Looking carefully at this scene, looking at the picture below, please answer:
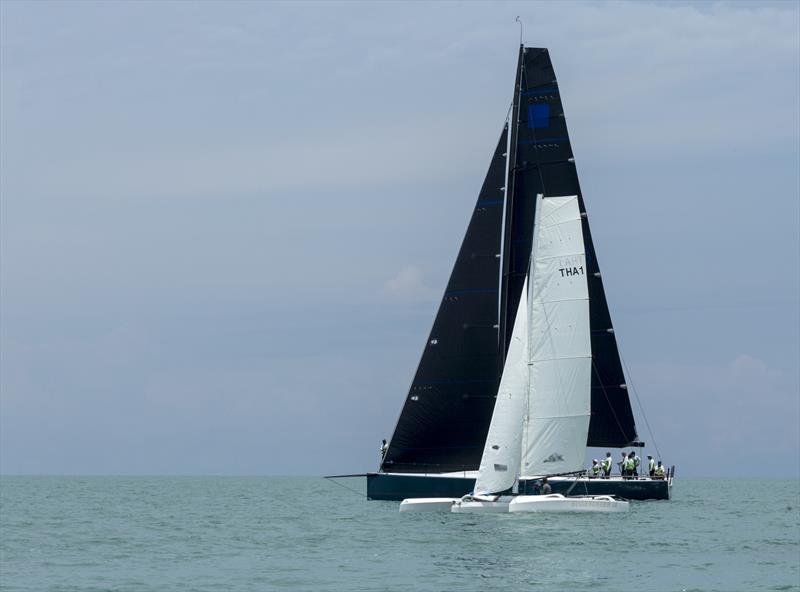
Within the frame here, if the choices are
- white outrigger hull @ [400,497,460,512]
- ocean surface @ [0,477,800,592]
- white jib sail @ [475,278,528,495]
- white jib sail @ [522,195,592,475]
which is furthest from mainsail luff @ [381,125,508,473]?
white jib sail @ [475,278,528,495]

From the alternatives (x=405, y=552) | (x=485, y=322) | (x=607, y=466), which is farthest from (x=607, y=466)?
(x=405, y=552)

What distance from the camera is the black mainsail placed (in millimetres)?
59312

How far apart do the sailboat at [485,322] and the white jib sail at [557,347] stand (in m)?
1.65

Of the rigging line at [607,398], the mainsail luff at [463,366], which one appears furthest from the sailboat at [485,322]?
the rigging line at [607,398]

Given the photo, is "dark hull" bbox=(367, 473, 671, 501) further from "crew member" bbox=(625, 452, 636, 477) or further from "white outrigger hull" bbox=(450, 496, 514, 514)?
"white outrigger hull" bbox=(450, 496, 514, 514)

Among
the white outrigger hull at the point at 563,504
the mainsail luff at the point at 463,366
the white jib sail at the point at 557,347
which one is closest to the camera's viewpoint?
the white outrigger hull at the point at 563,504

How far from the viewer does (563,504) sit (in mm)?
52781

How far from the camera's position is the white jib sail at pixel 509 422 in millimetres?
53562

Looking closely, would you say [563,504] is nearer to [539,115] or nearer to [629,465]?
[629,465]

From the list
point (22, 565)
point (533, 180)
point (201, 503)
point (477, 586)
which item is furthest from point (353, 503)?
point (477, 586)

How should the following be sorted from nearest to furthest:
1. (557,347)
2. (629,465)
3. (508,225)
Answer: (557,347)
(508,225)
(629,465)

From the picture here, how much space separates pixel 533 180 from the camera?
60.3 m

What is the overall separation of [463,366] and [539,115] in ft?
37.2

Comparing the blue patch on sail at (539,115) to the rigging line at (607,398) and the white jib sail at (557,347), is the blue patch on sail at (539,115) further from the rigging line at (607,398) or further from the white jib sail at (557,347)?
the rigging line at (607,398)
